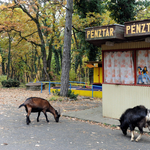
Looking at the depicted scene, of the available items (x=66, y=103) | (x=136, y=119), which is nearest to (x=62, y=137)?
(x=136, y=119)

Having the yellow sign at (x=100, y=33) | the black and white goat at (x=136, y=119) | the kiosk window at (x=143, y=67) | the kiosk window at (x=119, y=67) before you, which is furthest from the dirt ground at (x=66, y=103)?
the black and white goat at (x=136, y=119)

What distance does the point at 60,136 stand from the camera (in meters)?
5.89

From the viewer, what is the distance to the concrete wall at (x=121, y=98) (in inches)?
289

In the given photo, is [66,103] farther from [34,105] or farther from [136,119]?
[136,119]

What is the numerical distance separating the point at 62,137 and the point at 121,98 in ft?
10.6

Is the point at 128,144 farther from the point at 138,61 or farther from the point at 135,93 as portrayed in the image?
the point at 138,61

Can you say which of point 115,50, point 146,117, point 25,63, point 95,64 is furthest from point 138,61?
point 25,63

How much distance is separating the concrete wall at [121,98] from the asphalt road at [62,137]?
1355 mm

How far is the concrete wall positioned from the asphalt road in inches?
53.4

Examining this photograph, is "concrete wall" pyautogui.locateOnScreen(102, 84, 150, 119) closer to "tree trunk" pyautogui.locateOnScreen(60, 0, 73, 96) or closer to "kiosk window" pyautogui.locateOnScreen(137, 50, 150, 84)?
"kiosk window" pyautogui.locateOnScreen(137, 50, 150, 84)

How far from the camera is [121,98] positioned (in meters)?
7.92

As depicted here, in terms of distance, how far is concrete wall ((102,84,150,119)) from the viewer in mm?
7343

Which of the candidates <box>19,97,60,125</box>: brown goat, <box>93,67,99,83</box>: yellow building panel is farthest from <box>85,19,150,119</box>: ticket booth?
<box>93,67,99,83</box>: yellow building panel

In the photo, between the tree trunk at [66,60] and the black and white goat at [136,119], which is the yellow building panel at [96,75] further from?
the black and white goat at [136,119]
